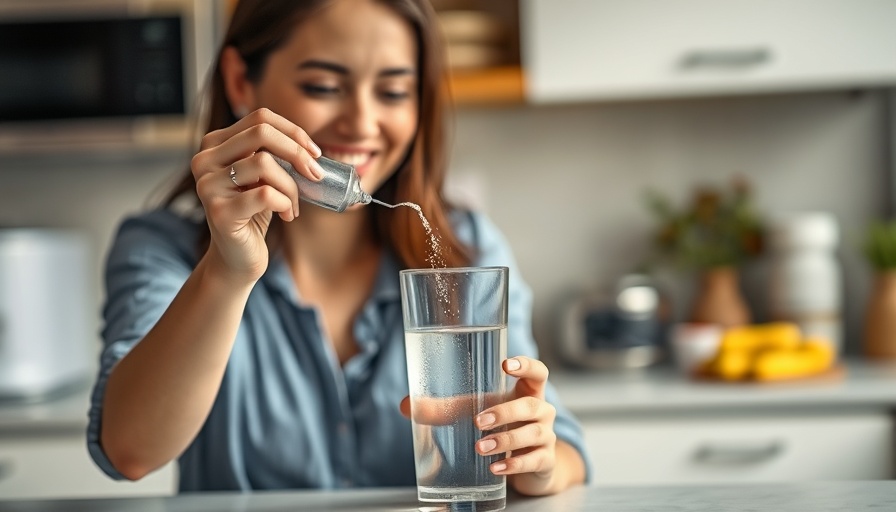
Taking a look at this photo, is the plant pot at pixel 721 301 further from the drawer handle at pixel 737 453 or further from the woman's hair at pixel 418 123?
the woman's hair at pixel 418 123

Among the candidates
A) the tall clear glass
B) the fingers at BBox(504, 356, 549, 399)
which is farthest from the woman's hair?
the tall clear glass

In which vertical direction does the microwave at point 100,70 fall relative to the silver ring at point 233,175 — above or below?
above

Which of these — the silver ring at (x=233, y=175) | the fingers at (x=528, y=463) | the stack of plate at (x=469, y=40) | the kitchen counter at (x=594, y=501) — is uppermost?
the stack of plate at (x=469, y=40)

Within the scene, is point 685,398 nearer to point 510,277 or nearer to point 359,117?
point 510,277

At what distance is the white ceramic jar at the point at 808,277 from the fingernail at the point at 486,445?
1.83 meters

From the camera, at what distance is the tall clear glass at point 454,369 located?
2.68 feet

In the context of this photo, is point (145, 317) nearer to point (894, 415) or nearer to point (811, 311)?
point (894, 415)

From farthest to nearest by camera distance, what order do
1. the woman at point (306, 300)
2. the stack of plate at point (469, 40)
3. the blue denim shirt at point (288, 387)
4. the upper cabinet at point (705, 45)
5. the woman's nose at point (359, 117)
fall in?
the stack of plate at point (469, 40) < the upper cabinet at point (705, 45) < the blue denim shirt at point (288, 387) < the woman's nose at point (359, 117) < the woman at point (306, 300)

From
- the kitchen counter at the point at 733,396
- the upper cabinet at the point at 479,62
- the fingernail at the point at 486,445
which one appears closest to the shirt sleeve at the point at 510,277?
the fingernail at the point at 486,445

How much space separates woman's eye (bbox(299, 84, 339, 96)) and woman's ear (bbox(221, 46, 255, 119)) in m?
0.13

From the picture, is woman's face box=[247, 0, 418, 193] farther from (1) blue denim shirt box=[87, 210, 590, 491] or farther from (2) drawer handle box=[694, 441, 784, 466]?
(2) drawer handle box=[694, 441, 784, 466]

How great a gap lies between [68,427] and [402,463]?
3.42 feet

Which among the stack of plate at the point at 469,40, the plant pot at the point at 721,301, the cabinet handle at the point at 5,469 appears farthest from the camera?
the plant pot at the point at 721,301

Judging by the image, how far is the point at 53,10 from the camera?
238 centimetres
